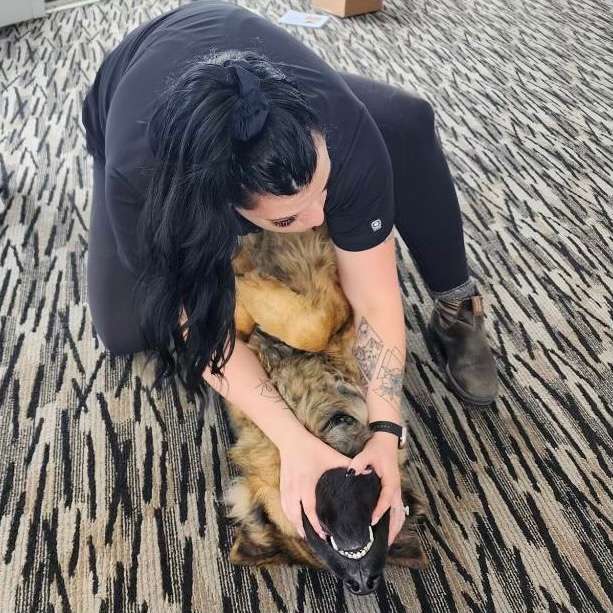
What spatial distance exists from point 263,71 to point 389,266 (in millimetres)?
494

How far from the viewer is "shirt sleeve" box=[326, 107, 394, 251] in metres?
1.03

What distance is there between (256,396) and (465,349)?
60 centimetres

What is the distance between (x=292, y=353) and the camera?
123cm

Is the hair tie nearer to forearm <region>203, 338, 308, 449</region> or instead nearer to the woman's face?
the woman's face

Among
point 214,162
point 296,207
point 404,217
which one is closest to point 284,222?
point 296,207

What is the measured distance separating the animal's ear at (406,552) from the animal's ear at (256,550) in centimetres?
20

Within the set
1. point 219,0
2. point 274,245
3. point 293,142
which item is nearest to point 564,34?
point 219,0

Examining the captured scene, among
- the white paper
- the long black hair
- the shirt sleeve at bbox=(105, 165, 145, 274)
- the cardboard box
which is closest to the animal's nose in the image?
the long black hair

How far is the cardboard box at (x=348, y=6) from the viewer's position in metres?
3.30

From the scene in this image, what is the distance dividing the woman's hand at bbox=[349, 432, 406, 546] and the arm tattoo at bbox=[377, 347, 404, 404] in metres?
0.09

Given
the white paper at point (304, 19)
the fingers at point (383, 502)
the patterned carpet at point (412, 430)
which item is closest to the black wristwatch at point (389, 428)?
the fingers at point (383, 502)

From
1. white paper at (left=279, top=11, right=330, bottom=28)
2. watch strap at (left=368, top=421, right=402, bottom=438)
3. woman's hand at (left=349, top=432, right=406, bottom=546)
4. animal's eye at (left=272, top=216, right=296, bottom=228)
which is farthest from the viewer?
white paper at (left=279, top=11, right=330, bottom=28)

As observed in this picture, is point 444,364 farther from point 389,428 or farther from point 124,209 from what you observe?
point 124,209

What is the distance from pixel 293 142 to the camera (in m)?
0.78
